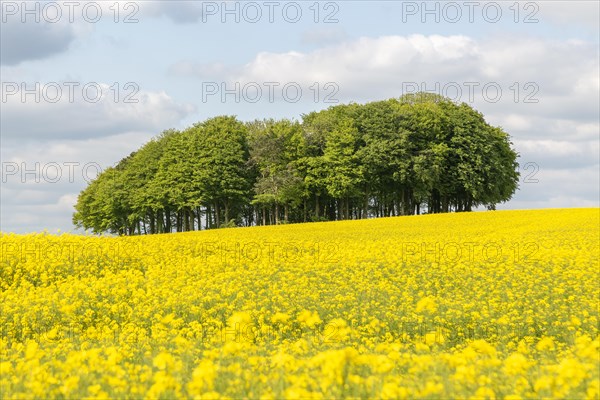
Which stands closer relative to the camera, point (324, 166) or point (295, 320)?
point (295, 320)

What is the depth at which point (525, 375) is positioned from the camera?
23.9 feet

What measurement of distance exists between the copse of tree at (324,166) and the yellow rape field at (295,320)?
33.2m

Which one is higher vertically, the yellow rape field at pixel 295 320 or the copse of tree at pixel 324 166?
the copse of tree at pixel 324 166

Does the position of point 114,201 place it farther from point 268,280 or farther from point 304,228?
point 268,280

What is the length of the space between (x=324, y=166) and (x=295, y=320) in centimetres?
5088

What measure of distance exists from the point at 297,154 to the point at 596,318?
5316 centimetres

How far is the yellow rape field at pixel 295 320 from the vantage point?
21.9 ft

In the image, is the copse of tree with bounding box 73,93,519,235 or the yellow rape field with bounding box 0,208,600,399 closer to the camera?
the yellow rape field with bounding box 0,208,600,399

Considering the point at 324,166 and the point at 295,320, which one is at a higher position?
the point at 324,166

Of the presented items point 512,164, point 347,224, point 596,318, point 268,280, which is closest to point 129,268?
point 268,280

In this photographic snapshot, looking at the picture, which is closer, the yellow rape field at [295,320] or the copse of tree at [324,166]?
the yellow rape field at [295,320]

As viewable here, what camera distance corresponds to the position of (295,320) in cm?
1479

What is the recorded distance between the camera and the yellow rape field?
21.9ft

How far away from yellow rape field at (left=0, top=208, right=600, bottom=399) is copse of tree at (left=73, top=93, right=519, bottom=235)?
109 feet
